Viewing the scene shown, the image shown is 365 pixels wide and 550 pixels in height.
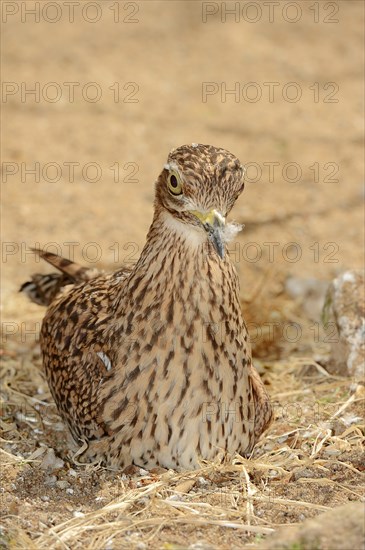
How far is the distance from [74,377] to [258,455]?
1105mm

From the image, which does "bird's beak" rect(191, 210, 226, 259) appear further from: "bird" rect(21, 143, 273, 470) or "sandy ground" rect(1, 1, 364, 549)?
"sandy ground" rect(1, 1, 364, 549)

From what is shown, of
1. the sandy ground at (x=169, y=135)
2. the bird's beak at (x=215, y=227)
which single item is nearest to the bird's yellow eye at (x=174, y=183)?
the bird's beak at (x=215, y=227)

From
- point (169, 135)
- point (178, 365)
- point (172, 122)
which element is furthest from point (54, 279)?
point (172, 122)

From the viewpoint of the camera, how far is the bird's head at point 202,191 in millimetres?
4395

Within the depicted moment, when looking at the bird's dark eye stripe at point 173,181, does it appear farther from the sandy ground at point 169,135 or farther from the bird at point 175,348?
the sandy ground at point 169,135

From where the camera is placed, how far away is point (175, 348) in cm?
480

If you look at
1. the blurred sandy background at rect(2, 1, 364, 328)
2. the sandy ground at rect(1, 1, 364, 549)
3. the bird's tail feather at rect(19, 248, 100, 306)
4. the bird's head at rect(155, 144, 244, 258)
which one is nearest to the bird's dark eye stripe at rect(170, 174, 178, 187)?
the bird's head at rect(155, 144, 244, 258)

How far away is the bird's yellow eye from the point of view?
447 cm

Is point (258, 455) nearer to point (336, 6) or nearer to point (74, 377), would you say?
point (74, 377)

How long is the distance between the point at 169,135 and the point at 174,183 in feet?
17.9

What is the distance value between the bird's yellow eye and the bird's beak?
17 centimetres

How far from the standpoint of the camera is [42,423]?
5.84 m

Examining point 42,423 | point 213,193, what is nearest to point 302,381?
point 42,423

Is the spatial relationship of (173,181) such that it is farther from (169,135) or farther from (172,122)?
(172,122)
